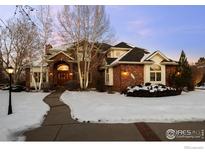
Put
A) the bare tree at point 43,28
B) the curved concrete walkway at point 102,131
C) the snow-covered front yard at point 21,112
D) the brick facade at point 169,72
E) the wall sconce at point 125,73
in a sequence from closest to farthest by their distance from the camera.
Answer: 1. the curved concrete walkway at point 102,131
2. the snow-covered front yard at point 21,112
3. the brick facade at point 169,72
4. the bare tree at point 43,28
5. the wall sconce at point 125,73

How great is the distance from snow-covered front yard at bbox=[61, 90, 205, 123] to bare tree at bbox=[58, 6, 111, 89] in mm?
388

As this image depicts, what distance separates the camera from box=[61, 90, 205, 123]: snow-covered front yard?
3.31m

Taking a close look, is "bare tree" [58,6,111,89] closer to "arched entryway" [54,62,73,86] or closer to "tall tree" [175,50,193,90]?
"arched entryway" [54,62,73,86]

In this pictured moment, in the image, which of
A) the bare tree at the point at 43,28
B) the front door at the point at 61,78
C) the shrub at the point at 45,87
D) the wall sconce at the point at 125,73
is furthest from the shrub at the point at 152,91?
the bare tree at the point at 43,28

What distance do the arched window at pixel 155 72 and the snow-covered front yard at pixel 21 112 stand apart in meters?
1.37

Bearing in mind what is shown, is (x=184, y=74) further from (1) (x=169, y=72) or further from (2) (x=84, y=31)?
(2) (x=84, y=31)

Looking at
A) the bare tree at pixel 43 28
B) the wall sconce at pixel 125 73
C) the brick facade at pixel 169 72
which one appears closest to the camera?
the brick facade at pixel 169 72

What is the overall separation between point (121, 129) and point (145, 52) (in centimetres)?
93

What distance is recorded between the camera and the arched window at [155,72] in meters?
3.47

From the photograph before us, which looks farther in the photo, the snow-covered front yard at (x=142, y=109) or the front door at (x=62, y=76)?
the front door at (x=62, y=76)

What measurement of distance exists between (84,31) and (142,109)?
1318 millimetres

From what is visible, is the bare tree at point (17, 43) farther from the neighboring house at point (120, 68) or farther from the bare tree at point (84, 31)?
the bare tree at point (84, 31)
